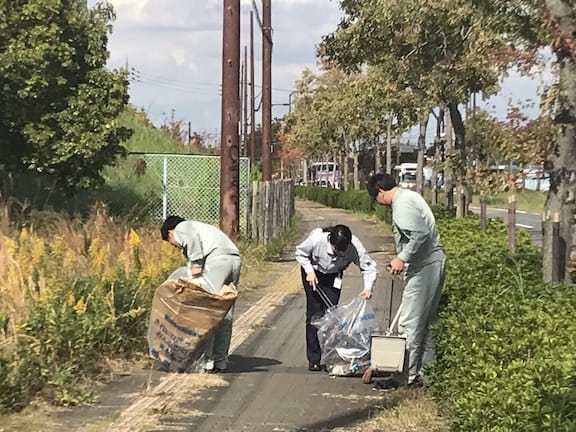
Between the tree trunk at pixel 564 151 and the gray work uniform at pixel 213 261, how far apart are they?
281 centimetres

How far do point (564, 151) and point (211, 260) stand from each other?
323 centimetres

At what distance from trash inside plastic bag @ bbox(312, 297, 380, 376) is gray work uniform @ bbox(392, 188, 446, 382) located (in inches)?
32.5

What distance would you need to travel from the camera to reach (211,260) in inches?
364

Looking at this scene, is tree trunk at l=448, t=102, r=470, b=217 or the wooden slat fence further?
the wooden slat fence

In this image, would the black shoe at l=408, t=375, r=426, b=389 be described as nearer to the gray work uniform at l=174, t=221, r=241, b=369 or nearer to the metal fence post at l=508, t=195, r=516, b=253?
the gray work uniform at l=174, t=221, r=241, b=369

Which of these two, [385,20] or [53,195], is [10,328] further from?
[53,195]

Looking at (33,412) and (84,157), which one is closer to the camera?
(33,412)

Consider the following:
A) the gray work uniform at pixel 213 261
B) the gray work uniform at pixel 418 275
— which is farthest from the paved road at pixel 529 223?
the gray work uniform at pixel 418 275

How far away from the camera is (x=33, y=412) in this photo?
756 cm

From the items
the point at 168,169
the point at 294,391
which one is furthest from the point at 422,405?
the point at 168,169

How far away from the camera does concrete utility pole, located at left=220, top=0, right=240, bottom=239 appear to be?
18141mm

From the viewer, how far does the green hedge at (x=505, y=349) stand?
4760mm

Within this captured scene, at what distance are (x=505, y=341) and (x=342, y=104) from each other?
32011 mm

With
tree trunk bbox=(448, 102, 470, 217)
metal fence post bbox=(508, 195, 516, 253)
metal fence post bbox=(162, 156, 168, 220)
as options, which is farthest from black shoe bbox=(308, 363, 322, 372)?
metal fence post bbox=(162, 156, 168, 220)
